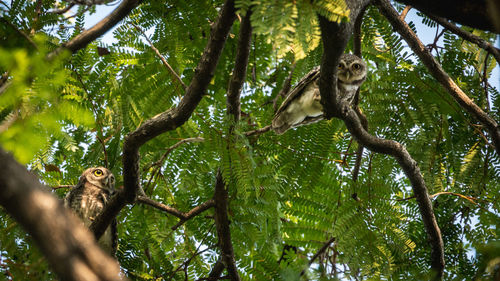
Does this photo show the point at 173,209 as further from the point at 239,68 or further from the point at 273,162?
the point at 239,68

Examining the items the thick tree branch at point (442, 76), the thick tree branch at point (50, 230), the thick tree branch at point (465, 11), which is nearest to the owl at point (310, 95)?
the thick tree branch at point (442, 76)

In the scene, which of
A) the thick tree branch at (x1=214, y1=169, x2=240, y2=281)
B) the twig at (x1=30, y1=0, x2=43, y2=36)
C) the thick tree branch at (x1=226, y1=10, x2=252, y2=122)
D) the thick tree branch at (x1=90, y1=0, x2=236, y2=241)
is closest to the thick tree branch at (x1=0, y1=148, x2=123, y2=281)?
the thick tree branch at (x1=90, y1=0, x2=236, y2=241)

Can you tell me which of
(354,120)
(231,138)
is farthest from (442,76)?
(231,138)

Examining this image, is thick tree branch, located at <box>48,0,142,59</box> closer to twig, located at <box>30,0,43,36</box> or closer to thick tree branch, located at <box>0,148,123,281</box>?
twig, located at <box>30,0,43,36</box>

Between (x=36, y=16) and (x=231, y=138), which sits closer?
(x=231, y=138)

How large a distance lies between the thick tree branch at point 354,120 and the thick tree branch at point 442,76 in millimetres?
588

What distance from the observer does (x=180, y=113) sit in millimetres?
2523

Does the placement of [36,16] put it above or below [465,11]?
above

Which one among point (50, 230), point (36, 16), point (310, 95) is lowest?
point (50, 230)

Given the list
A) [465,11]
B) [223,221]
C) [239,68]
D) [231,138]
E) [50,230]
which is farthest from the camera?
[223,221]

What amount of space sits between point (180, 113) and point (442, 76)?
1916 millimetres

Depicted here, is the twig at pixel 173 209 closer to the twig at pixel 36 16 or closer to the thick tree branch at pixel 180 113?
the thick tree branch at pixel 180 113

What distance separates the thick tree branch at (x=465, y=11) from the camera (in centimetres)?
157

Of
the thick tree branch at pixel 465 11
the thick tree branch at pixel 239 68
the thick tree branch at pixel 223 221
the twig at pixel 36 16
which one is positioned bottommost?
the thick tree branch at pixel 465 11
